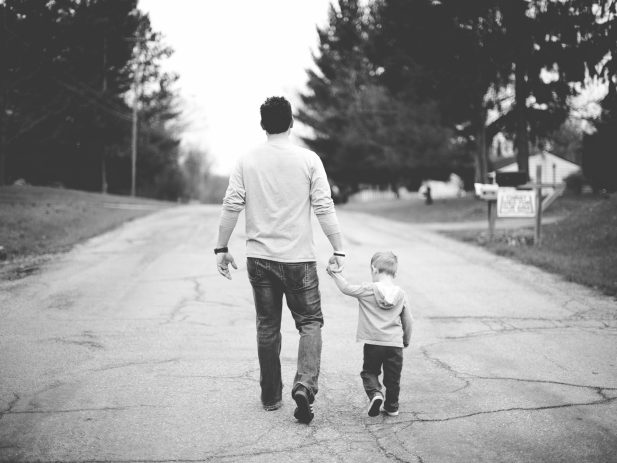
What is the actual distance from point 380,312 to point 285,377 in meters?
1.24

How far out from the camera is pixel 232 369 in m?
5.09

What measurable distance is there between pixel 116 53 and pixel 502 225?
1044 inches

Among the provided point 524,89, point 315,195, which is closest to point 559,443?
point 315,195

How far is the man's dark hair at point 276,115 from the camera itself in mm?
4121

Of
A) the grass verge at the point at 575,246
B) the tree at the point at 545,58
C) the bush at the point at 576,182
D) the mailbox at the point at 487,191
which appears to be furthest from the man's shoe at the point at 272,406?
the bush at the point at 576,182

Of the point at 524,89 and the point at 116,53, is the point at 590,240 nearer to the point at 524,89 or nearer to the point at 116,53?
the point at 524,89

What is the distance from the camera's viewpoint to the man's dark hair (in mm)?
4121

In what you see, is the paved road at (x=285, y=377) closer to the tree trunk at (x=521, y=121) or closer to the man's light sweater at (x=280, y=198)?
the man's light sweater at (x=280, y=198)

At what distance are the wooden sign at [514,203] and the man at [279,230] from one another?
412 inches

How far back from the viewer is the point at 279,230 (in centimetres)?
407

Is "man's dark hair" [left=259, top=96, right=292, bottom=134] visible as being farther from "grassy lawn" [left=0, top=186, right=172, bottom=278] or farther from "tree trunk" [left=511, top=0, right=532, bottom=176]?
"tree trunk" [left=511, top=0, right=532, bottom=176]

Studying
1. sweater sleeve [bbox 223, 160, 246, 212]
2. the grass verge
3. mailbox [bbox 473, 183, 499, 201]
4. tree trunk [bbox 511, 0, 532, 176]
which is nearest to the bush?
tree trunk [bbox 511, 0, 532, 176]

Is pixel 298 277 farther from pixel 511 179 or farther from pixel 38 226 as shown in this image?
pixel 38 226

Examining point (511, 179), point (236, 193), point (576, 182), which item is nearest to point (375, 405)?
point (236, 193)
